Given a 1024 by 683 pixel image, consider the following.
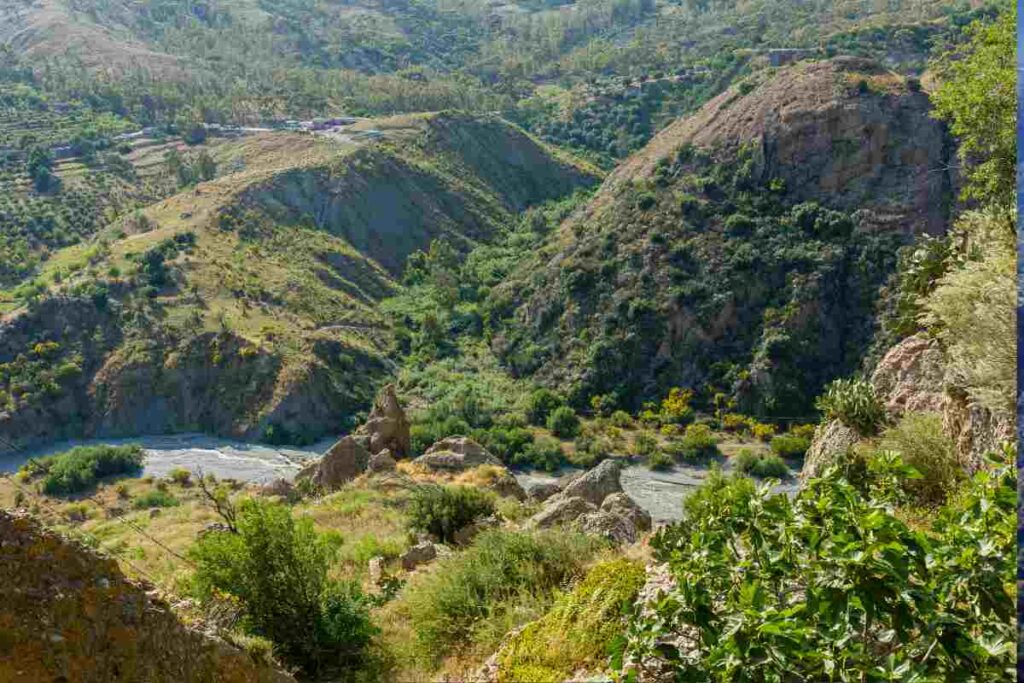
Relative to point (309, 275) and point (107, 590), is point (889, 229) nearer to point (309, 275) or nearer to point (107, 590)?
point (309, 275)

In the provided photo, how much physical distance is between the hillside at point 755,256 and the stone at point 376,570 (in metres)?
25.8

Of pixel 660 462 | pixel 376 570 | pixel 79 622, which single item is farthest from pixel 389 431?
pixel 79 622

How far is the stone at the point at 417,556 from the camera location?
10452 millimetres

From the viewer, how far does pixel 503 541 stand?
753cm

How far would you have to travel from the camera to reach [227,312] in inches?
1623

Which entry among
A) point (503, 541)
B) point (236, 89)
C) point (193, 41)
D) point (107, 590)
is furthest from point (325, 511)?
point (193, 41)

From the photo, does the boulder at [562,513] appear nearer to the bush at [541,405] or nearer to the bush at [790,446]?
the bush at [790,446]

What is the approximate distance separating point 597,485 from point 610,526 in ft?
15.9

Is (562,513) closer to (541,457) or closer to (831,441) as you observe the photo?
(831,441)

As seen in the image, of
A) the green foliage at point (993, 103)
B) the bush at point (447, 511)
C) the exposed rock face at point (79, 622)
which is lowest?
the bush at point (447, 511)

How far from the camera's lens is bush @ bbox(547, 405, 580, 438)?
114ft

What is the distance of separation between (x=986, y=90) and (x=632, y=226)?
32308mm

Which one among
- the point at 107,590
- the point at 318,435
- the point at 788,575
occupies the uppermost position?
the point at 788,575

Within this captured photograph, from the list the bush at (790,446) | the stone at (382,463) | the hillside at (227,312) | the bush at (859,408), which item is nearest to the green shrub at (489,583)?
the bush at (859,408)
